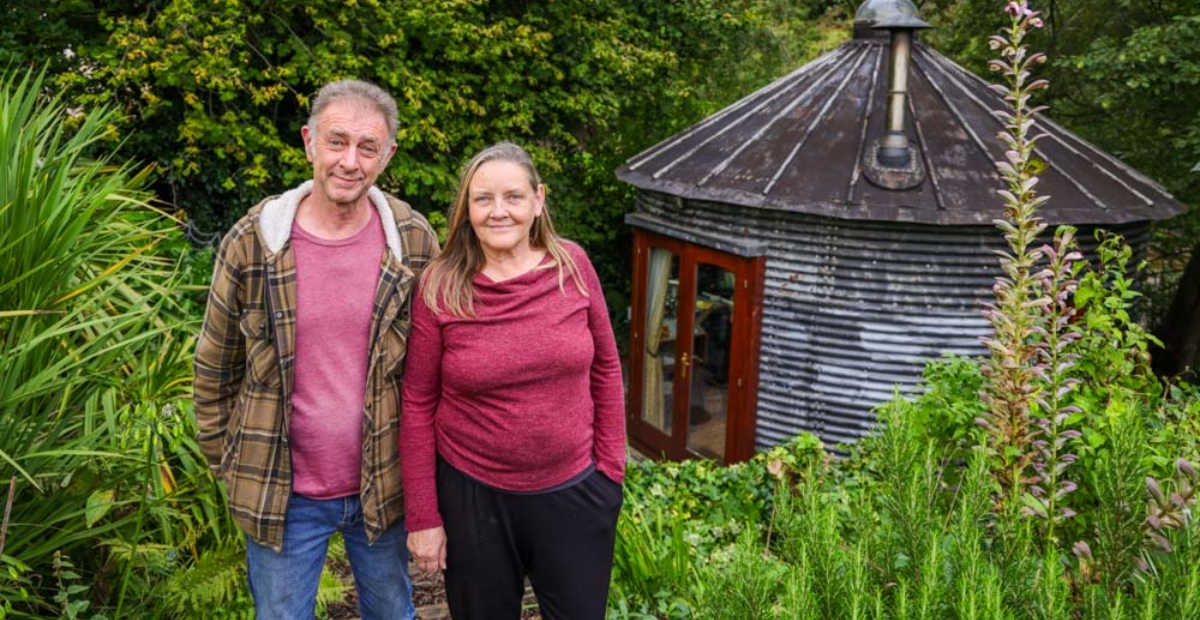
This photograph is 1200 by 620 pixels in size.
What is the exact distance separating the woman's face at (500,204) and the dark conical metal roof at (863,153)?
5.23 metres

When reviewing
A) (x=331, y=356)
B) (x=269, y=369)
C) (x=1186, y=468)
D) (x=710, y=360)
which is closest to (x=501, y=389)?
(x=331, y=356)

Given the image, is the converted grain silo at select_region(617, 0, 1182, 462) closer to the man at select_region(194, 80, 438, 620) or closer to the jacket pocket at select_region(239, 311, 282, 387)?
the man at select_region(194, 80, 438, 620)

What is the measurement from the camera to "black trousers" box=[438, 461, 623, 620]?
8.93 feet

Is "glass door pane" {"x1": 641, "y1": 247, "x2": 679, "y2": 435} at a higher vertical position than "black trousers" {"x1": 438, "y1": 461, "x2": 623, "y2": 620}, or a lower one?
lower

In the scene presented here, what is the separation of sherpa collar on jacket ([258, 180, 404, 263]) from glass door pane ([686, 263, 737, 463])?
18.9 feet

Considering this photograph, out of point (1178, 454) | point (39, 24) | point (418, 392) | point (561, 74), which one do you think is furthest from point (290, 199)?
point (561, 74)

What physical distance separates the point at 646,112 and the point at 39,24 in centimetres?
720

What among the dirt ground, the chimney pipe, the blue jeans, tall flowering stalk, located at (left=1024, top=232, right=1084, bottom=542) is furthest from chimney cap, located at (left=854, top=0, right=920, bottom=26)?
the blue jeans

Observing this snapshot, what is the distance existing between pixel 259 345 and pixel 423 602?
7.57 feet

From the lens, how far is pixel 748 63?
1722cm

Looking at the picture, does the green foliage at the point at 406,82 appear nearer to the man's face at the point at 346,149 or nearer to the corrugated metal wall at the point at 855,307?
the corrugated metal wall at the point at 855,307

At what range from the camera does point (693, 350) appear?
347 inches

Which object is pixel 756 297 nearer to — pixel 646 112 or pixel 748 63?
pixel 646 112

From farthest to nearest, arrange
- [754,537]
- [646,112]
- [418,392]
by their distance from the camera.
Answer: [646,112] < [418,392] < [754,537]
